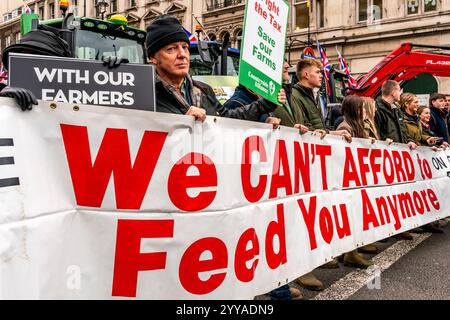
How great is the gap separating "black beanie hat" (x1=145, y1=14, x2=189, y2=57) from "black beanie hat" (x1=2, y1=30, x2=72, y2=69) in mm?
689

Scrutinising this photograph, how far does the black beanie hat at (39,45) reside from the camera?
3.02 metres

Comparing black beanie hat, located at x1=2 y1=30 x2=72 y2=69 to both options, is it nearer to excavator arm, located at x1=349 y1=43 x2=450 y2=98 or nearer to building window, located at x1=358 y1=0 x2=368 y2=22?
excavator arm, located at x1=349 y1=43 x2=450 y2=98

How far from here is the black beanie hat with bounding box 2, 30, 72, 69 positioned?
3018 millimetres

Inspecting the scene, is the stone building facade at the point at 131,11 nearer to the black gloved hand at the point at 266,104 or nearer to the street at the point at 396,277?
the street at the point at 396,277

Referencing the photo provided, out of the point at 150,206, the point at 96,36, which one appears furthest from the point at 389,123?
the point at 96,36

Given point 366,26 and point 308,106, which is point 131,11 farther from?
point 308,106

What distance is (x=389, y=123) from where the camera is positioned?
568 centimetres

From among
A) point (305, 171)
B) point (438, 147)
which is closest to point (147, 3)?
point (438, 147)

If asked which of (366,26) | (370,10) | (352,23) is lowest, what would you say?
(366,26)

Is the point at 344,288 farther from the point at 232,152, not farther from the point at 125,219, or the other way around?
the point at 125,219

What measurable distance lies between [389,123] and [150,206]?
4.06 metres

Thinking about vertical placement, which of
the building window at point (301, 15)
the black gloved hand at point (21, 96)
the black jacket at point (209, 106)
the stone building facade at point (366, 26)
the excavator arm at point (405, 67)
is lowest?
the black gloved hand at point (21, 96)

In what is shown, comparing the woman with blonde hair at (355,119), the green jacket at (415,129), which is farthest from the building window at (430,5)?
the woman with blonde hair at (355,119)

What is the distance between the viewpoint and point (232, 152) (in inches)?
114
